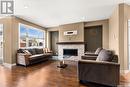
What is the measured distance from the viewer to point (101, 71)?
266 centimetres

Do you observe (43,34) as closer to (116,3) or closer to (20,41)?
(20,41)

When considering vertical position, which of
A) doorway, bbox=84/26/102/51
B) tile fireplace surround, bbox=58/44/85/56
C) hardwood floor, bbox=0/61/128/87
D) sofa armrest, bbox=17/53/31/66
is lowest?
hardwood floor, bbox=0/61/128/87

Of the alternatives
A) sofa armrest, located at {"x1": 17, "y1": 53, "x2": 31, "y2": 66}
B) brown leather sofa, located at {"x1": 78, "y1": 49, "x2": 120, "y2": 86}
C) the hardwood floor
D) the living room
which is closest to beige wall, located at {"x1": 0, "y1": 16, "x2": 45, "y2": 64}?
the living room

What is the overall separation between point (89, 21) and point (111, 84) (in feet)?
15.4

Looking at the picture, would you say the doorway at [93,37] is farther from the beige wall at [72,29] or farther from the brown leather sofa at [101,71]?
the brown leather sofa at [101,71]

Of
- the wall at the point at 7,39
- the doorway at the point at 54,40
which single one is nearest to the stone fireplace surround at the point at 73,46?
the doorway at the point at 54,40

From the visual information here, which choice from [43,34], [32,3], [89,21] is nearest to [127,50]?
[89,21]

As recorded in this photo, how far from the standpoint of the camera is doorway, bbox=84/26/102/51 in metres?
6.80

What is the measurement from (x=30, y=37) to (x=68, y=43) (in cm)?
247

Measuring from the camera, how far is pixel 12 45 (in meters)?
5.15

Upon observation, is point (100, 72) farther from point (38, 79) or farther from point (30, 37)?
point (30, 37)

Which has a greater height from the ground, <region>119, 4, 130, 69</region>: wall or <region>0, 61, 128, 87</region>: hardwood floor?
<region>119, 4, 130, 69</region>: wall

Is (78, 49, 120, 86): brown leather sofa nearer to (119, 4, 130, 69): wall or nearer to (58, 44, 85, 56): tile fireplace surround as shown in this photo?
(119, 4, 130, 69): wall

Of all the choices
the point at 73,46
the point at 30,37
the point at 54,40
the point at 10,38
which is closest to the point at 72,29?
the point at 73,46
